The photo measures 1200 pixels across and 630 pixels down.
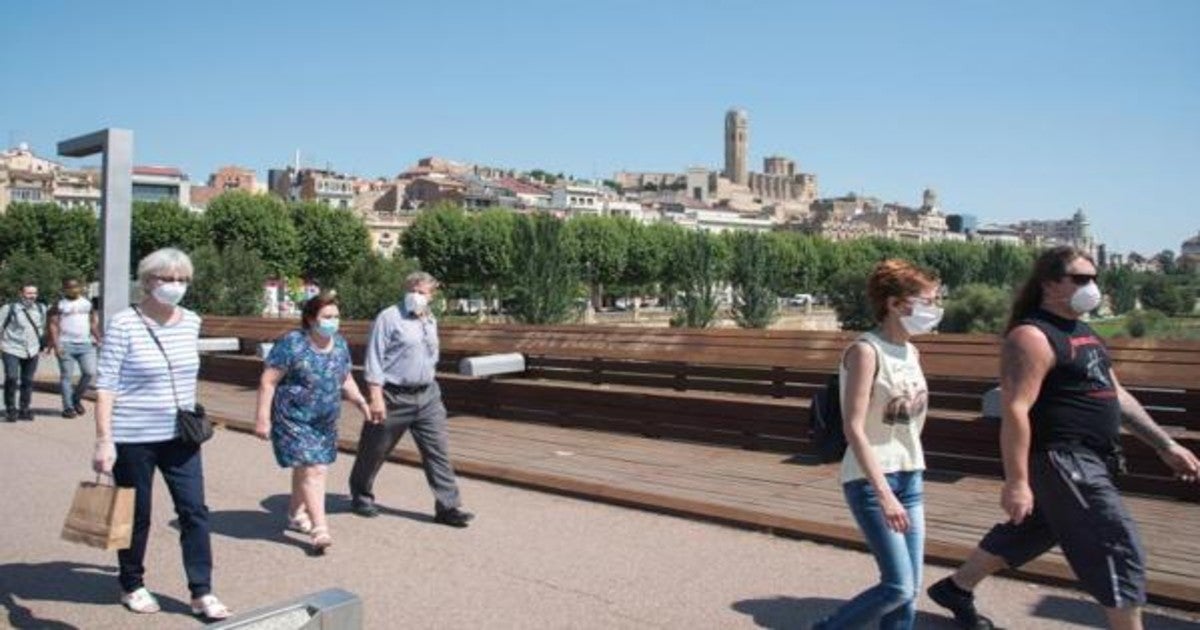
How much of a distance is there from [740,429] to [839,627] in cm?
529

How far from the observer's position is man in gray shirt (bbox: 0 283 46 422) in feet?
40.1

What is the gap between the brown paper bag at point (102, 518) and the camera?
15.4 ft

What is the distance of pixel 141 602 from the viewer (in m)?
5.07

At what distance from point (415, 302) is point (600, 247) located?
84.6m

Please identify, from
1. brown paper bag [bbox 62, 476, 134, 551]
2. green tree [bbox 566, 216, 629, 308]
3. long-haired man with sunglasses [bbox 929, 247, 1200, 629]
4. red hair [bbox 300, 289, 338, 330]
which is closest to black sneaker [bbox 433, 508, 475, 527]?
red hair [bbox 300, 289, 338, 330]

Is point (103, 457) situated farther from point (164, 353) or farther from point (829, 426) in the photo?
point (829, 426)

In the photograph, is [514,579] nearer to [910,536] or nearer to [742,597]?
Result: [742,597]

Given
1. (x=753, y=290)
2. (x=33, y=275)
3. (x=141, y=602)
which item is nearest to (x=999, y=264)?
(x=753, y=290)

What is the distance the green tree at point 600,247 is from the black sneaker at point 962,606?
8479 cm

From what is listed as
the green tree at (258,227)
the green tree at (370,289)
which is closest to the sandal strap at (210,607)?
the green tree at (370,289)

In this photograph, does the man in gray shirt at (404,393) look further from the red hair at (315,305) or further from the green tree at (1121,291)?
the green tree at (1121,291)

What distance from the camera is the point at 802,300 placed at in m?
121

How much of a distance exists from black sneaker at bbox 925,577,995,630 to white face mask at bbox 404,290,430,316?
3841 mm

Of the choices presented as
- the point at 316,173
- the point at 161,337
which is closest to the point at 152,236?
the point at 161,337
